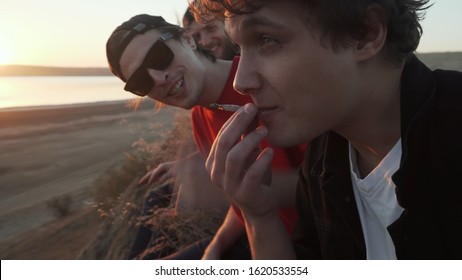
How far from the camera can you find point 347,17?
62.4 inches

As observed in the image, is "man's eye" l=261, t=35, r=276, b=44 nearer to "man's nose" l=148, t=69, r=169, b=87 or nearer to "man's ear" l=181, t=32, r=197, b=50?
"man's nose" l=148, t=69, r=169, b=87

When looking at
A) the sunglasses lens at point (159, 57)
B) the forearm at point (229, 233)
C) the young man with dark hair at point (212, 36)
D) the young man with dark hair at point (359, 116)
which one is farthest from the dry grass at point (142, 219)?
the young man with dark hair at point (359, 116)

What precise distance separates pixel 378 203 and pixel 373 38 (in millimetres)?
661

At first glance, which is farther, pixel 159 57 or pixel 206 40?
pixel 206 40

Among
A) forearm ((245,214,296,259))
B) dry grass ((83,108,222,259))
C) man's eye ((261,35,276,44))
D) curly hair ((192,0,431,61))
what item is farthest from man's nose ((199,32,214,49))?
man's eye ((261,35,276,44))

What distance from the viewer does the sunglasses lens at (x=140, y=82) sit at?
9.41 ft

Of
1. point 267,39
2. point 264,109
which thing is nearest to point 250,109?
point 264,109

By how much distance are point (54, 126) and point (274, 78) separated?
763 inches

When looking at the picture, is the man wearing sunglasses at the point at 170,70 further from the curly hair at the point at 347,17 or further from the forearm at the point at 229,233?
the curly hair at the point at 347,17

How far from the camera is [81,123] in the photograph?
821 inches

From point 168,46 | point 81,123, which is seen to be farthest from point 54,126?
point 168,46

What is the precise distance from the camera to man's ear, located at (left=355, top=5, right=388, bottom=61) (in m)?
1.63

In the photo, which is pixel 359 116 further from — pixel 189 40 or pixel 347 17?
pixel 189 40
